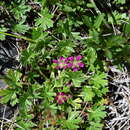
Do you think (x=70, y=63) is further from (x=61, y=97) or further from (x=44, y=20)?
(x=44, y=20)

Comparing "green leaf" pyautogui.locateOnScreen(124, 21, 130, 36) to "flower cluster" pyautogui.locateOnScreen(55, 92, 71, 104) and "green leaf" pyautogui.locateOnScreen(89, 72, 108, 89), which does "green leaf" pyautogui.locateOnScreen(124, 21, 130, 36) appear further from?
"flower cluster" pyautogui.locateOnScreen(55, 92, 71, 104)

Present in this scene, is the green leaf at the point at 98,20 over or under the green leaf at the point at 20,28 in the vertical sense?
over

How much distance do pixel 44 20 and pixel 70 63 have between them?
1.43 ft

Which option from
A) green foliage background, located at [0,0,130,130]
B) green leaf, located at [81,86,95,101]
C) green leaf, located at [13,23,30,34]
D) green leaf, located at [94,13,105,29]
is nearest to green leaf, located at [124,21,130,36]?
green foliage background, located at [0,0,130,130]

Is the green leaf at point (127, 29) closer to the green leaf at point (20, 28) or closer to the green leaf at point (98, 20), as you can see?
the green leaf at point (98, 20)

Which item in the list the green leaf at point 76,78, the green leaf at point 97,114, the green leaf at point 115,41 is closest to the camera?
the green leaf at point 115,41

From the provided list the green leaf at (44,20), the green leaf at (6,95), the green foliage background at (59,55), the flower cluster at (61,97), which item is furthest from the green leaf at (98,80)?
the green leaf at (6,95)

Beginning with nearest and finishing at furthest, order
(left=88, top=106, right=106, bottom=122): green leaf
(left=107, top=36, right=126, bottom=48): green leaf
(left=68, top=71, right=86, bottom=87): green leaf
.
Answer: (left=107, top=36, right=126, bottom=48): green leaf
(left=68, top=71, right=86, bottom=87): green leaf
(left=88, top=106, right=106, bottom=122): green leaf

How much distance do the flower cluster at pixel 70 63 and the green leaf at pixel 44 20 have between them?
1.01 ft

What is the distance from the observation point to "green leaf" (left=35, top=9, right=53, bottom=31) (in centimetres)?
264

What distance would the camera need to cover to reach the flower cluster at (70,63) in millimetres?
2678

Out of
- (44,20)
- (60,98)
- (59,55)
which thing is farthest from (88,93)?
(44,20)

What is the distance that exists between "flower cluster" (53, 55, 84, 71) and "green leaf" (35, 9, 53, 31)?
1.01 feet

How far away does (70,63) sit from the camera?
8.82 ft
